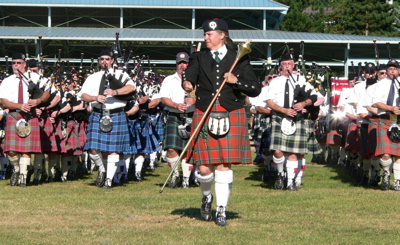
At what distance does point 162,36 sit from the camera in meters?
30.7

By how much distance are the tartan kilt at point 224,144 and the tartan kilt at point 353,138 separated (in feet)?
17.7

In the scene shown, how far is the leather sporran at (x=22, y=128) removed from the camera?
1066cm

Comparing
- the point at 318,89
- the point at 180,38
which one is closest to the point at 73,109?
the point at 318,89

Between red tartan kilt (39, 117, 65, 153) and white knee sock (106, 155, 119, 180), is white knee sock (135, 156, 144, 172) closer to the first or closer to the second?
red tartan kilt (39, 117, 65, 153)

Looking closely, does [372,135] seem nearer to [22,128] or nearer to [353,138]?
[353,138]

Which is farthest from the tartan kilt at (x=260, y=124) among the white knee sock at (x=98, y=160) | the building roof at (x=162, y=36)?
the building roof at (x=162, y=36)

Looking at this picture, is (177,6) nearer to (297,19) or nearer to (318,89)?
(297,19)

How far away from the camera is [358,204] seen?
9047mm

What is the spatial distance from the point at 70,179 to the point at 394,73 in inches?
199

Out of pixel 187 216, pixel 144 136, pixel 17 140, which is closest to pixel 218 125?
pixel 187 216

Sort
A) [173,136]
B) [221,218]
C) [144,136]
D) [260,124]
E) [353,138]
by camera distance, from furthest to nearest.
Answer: [260,124] → [144,136] → [353,138] → [173,136] → [221,218]

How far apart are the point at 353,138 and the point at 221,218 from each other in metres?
6.01

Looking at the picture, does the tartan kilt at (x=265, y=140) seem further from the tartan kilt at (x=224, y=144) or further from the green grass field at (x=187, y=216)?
the tartan kilt at (x=224, y=144)

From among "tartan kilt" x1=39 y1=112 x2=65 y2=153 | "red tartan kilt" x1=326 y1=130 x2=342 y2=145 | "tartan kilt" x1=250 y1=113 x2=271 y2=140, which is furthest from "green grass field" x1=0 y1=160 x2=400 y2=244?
"red tartan kilt" x1=326 y1=130 x2=342 y2=145
